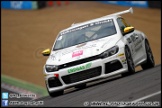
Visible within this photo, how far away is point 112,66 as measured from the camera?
10906mm

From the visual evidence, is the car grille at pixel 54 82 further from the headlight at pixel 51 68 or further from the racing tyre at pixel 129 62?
the racing tyre at pixel 129 62

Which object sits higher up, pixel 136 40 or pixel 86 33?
pixel 86 33

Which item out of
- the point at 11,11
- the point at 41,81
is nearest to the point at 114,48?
the point at 41,81

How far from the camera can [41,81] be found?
2048 centimetres

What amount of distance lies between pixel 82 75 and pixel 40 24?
973 inches

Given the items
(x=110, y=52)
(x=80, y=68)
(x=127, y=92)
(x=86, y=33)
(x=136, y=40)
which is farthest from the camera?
(x=136, y=40)

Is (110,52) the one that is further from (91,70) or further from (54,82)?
(54,82)

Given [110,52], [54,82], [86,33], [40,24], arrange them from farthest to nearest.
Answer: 1. [40,24]
2. [86,33]
3. [54,82]
4. [110,52]

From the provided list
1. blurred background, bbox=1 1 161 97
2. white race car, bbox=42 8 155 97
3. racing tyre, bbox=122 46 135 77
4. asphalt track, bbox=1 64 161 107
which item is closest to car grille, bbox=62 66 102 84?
white race car, bbox=42 8 155 97

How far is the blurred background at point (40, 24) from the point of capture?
944 inches

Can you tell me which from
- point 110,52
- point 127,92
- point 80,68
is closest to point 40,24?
point 110,52

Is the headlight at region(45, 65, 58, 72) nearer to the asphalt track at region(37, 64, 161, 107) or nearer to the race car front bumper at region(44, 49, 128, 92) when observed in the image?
the race car front bumper at region(44, 49, 128, 92)

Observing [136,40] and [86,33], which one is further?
[136,40]

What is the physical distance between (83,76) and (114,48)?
841 mm
